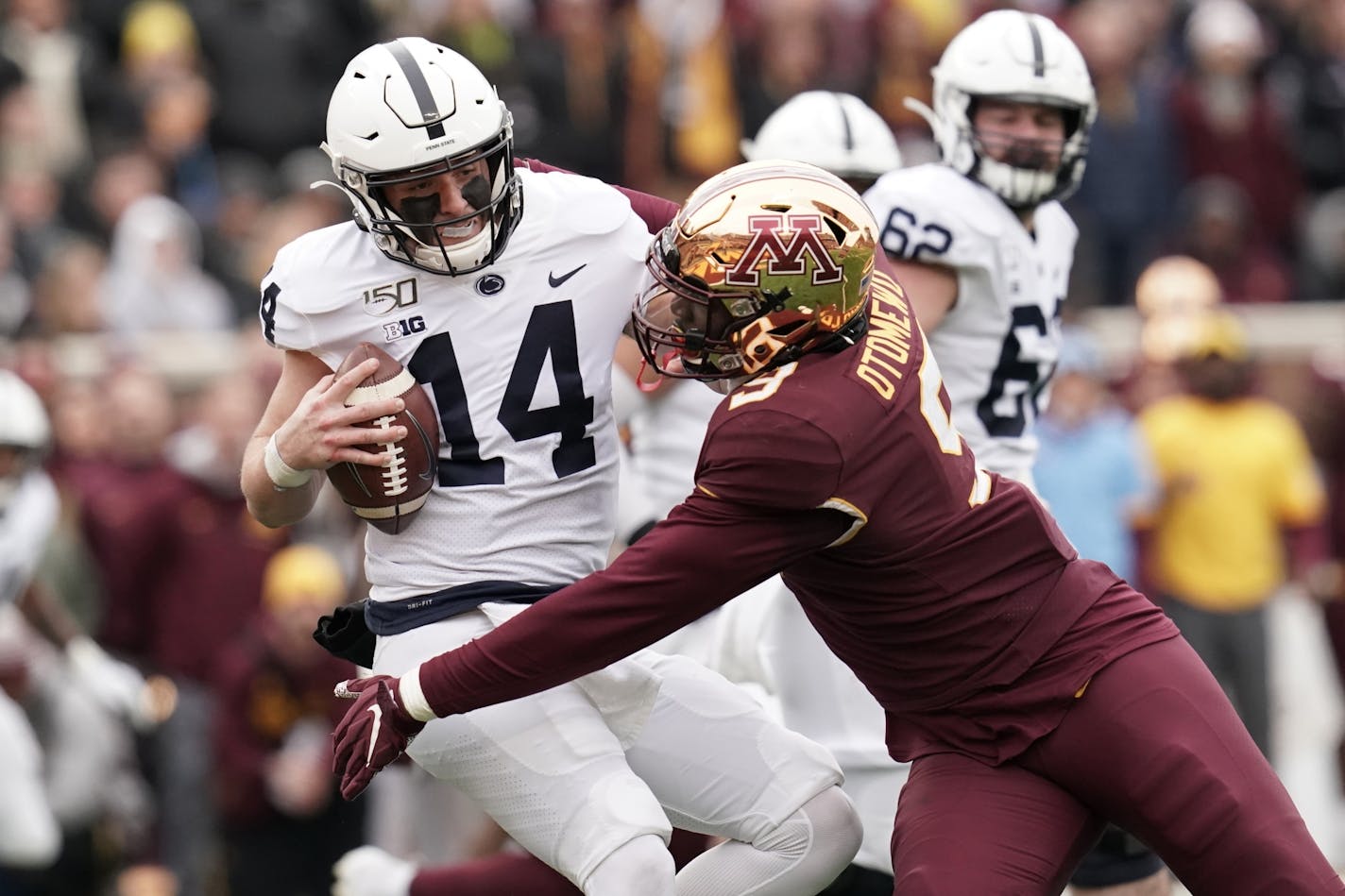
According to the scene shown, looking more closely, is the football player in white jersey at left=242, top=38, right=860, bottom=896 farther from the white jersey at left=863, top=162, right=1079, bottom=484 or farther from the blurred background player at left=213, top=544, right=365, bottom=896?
the blurred background player at left=213, top=544, right=365, bottom=896

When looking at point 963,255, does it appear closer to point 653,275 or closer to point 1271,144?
point 653,275

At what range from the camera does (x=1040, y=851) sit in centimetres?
418

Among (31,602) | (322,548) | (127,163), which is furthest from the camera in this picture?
(127,163)

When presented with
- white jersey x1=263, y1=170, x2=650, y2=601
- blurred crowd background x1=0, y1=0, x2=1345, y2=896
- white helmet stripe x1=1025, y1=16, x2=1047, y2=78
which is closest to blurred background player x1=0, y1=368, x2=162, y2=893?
blurred crowd background x1=0, y1=0, x2=1345, y2=896

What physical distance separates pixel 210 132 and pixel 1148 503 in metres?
5.18

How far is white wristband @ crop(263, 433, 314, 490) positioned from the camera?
4477 millimetres

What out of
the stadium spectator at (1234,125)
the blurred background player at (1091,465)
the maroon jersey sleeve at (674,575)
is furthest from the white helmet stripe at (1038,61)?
the stadium spectator at (1234,125)

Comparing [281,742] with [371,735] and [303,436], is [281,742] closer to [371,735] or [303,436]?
[303,436]

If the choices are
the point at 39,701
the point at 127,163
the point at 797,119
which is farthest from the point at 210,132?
the point at 797,119

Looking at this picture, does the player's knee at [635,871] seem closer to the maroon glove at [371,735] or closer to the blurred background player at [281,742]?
the maroon glove at [371,735]

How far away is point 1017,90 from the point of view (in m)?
5.55

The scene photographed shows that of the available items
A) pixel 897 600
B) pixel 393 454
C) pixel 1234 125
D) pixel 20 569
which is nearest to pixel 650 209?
pixel 393 454

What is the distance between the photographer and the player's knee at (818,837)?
4473mm

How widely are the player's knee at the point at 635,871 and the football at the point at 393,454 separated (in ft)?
2.55
